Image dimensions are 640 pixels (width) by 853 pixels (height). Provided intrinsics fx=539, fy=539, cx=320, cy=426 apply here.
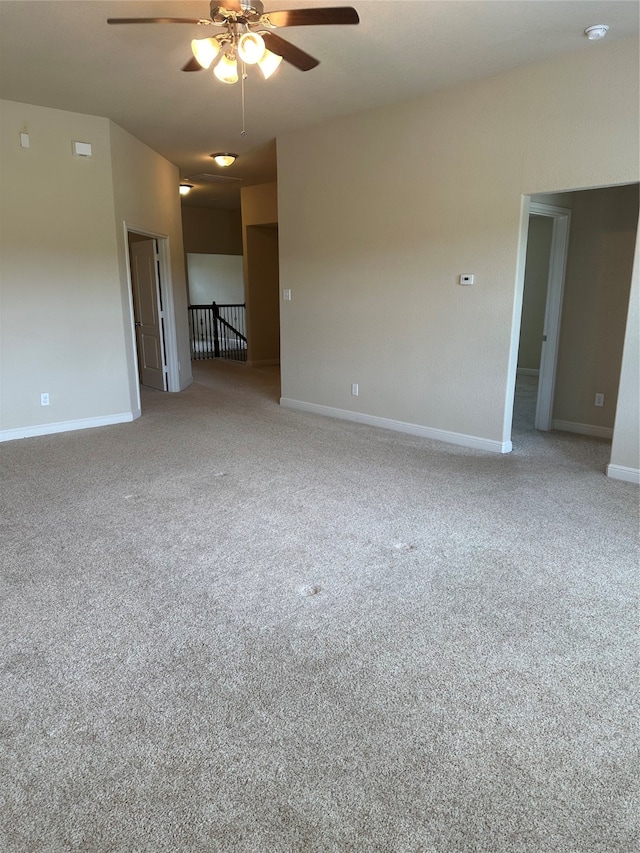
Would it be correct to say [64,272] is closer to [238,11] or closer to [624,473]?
[238,11]

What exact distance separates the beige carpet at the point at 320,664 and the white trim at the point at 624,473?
18 cm

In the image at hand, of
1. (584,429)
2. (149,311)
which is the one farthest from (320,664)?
(149,311)

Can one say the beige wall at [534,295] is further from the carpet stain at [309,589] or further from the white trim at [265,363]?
the carpet stain at [309,589]

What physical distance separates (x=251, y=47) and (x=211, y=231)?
9244 millimetres

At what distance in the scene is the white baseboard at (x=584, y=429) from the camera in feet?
16.9

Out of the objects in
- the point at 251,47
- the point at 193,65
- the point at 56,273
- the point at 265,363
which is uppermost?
the point at 193,65

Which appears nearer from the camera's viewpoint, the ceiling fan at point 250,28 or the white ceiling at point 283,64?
the ceiling fan at point 250,28

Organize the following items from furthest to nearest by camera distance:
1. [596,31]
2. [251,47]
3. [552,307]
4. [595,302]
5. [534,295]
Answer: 1. [534,295]
2. [552,307]
3. [595,302]
4. [596,31]
5. [251,47]

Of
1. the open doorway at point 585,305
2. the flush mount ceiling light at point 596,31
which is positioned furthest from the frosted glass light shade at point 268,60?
the open doorway at point 585,305

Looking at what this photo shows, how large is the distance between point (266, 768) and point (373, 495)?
229cm

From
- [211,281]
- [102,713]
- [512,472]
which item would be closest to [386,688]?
[102,713]

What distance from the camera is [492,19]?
10.7ft

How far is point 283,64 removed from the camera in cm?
391

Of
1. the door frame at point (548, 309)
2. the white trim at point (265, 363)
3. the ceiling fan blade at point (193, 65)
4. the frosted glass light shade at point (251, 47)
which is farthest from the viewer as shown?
the white trim at point (265, 363)
